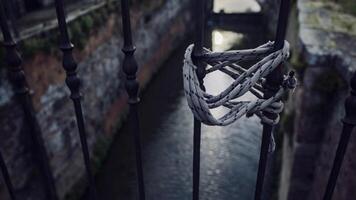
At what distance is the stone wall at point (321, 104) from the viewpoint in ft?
13.7

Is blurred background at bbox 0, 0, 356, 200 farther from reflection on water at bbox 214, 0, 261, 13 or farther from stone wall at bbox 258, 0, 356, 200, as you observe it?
reflection on water at bbox 214, 0, 261, 13

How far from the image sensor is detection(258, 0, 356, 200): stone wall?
13.7 ft

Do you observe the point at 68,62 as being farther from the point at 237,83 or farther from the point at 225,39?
the point at 225,39

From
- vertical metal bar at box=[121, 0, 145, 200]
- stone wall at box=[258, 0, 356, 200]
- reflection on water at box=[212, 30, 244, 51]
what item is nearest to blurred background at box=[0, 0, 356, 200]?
stone wall at box=[258, 0, 356, 200]

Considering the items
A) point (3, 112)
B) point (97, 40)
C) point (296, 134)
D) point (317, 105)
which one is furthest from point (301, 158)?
point (97, 40)

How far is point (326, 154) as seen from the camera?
183 inches

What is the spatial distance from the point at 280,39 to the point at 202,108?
0.41 metres

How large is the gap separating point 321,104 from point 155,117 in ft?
21.7

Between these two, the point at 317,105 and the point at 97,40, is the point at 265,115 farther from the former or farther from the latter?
the point at 97,40

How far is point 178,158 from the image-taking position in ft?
28.9

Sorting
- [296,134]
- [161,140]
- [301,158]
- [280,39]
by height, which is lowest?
[161,140]

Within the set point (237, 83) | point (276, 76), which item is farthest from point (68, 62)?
point (276, 76)

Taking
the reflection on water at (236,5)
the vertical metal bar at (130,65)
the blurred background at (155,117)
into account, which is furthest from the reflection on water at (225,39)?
the vertical metal bar at (130,65)

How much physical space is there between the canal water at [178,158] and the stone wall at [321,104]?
101 inches
